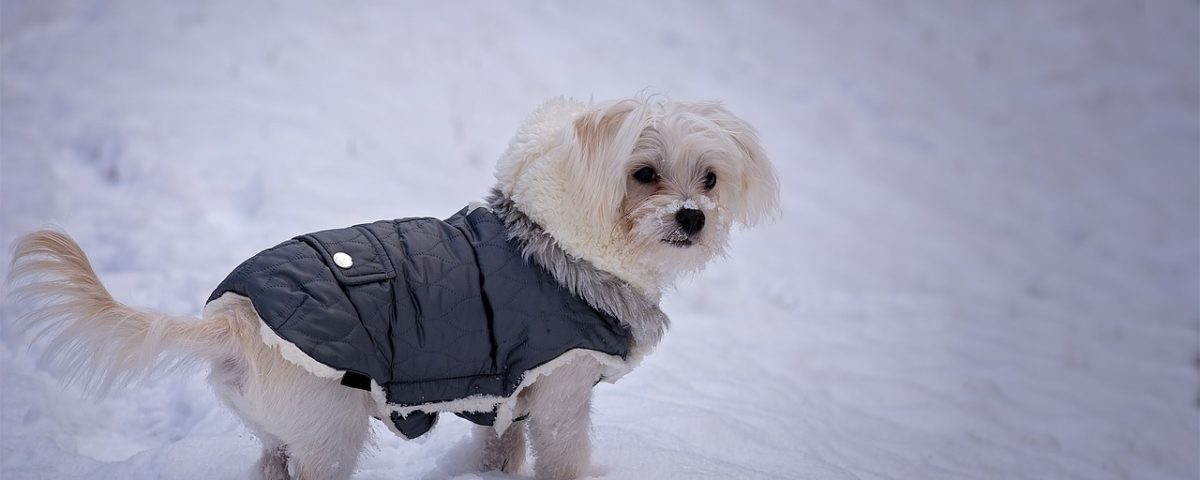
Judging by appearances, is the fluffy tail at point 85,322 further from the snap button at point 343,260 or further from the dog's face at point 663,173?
the dog's face at point 663,173

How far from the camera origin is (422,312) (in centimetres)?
234

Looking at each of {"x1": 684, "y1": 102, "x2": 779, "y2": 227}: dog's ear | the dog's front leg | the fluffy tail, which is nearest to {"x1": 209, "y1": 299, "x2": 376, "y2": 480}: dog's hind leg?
the fluffy tail

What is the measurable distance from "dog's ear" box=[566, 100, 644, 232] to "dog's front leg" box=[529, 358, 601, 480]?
18.7 inches

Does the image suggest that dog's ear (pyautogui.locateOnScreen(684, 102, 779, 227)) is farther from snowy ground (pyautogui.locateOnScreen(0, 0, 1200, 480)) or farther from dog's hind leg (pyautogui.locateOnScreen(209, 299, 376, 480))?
dog's hind leg (pyautogui.locateOnScreen(209, 299, 376, 480))

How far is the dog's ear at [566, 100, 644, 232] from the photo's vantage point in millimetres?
2572

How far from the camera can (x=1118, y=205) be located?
1020cm

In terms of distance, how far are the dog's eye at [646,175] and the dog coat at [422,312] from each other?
0.50 m

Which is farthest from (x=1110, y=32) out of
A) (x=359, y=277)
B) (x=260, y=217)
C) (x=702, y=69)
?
(x=359, y=277)

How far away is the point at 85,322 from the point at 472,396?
105cm

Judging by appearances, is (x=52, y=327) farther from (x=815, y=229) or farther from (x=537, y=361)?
(x=815, y=229)

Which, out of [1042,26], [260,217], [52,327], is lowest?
[52,327]

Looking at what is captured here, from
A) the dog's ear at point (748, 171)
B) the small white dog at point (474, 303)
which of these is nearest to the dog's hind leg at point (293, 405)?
the small white dog at point (474, 303)

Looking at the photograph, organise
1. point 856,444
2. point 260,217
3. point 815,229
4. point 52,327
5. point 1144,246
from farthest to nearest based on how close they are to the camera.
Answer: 1. point 1144,246
2. point 815,229
3. point 260,217
4. point 856,444
5. point 52,327

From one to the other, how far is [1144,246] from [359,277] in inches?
400
